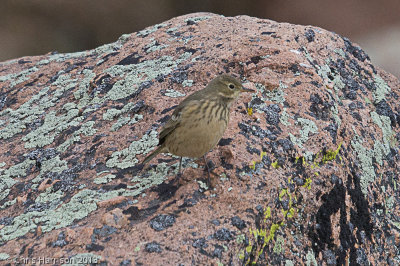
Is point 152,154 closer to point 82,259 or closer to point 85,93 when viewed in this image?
point 82,259

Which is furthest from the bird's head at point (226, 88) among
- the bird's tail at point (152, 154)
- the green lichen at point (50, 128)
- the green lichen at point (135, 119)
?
the green lichen at point (50, 128)

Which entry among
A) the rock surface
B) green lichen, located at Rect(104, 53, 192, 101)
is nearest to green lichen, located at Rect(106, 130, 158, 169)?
the rock surface

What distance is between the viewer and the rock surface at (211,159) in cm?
368

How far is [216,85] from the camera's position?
4.62 meters

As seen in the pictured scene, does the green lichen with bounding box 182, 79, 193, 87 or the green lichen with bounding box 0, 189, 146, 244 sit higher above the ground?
the green lichen with bounding box 182, 79, 193, 87

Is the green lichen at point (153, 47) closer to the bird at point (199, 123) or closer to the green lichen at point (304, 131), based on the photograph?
the bird at point (199, 123)

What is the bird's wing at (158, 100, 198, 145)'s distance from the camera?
14.3 feet

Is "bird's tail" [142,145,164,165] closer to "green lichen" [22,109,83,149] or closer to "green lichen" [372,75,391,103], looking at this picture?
"green lichen" [22,109,83,149]

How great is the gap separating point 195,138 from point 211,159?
257 mm

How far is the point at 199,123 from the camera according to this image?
4320 millimetres

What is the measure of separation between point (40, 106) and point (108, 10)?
8164mm

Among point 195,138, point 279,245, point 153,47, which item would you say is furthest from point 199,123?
point 153,47

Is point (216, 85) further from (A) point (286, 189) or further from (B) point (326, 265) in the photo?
(B) point (326, 265)

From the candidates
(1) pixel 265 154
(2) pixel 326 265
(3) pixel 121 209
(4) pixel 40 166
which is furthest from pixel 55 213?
(2) pixel 326 265
